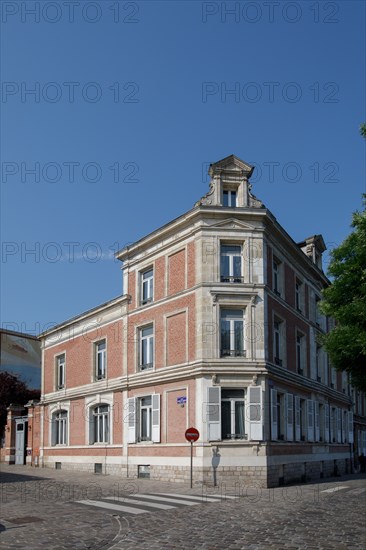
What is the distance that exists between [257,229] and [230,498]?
1114cm

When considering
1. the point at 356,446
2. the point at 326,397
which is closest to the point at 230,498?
the point at 326,397

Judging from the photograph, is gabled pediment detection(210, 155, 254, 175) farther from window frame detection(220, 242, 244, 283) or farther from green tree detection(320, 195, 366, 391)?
green tree detection(320, 195, 366, 391)

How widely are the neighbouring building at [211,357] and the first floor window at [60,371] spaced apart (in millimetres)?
2703

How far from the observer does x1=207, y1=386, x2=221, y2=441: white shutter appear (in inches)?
945

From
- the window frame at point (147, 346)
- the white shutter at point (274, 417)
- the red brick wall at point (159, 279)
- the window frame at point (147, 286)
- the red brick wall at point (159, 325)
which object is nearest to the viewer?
the white shutter at point (274, 417)

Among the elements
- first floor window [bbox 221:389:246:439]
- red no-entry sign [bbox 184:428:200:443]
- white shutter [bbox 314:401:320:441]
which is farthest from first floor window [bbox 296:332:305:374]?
red no-entry sign [bbox 184:428:200:443]

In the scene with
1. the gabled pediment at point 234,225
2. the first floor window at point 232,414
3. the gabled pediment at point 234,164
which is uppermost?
the gabled pediment at point 234,164

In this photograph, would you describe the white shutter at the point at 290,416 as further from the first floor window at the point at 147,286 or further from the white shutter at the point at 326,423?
the first floor window at the point at 147,286

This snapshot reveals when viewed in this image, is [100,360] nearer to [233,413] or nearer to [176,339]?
[176,339]

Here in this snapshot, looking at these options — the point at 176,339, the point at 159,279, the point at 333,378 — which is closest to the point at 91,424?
the point at 176,339

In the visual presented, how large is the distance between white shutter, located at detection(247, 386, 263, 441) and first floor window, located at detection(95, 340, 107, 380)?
10.0 metres

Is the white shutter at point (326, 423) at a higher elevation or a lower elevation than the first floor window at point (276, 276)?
lower

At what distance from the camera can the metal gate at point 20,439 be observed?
4056 cm

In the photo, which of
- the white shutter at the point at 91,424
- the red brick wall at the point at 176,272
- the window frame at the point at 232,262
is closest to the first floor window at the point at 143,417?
the white shutter at the point at 91,424
